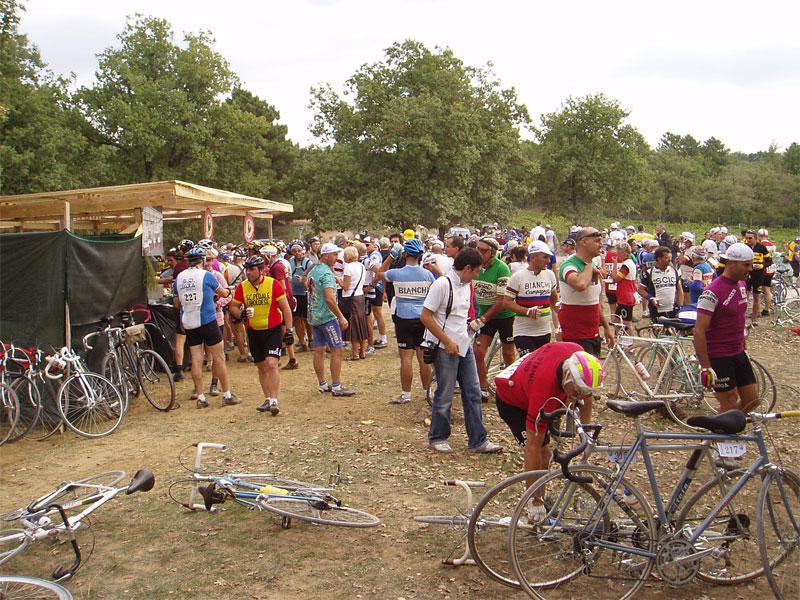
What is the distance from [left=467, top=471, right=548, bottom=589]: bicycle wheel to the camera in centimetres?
350

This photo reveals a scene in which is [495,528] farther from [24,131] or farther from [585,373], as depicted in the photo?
[24,131]

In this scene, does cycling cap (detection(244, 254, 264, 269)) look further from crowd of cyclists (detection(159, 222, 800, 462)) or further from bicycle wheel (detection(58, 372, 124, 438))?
bicycle wheel (detection(58, 372, 124, 438))

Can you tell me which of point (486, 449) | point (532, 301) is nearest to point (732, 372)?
point (532, 301)

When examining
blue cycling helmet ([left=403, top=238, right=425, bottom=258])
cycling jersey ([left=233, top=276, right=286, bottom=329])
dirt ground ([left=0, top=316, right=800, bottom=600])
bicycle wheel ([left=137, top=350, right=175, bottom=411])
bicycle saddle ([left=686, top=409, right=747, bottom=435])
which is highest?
blue cycling helmet ([left=403, top=238, right=425, bottom=258])

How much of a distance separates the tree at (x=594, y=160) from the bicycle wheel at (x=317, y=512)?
142 feet

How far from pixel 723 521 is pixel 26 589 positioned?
3.80 metres

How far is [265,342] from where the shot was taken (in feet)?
24.1

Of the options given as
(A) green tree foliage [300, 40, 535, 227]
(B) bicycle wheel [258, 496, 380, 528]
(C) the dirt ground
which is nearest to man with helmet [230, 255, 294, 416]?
(C) the dirt ground

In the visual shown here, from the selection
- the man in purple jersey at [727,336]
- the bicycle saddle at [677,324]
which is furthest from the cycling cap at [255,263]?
the man in purple jersey at [727,336]

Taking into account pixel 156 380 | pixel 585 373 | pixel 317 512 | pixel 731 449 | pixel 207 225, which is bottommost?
pixel 317 512

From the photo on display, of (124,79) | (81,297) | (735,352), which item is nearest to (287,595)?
(735,352)

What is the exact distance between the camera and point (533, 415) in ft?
12.7

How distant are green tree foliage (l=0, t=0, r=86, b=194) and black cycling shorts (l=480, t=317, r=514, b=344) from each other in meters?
22.7

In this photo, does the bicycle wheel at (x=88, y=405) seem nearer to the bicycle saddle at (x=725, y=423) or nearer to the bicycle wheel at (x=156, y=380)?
the bicycle wheel at (x=156, y=380)
